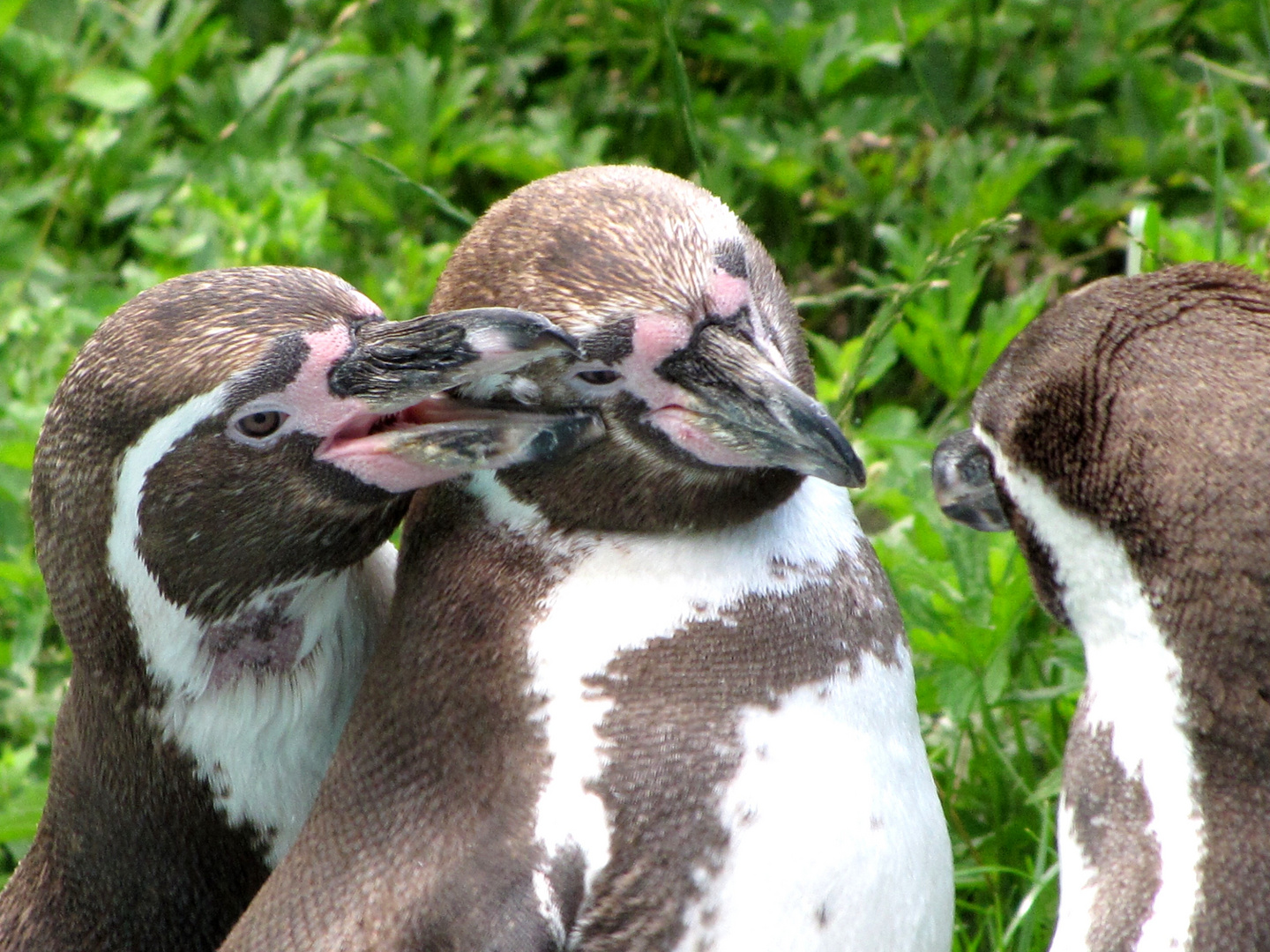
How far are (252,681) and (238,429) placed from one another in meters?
0.25

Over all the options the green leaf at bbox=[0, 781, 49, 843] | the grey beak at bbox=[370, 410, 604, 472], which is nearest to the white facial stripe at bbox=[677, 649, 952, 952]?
the grey beak at bbox=[370, 410, 604, 472]

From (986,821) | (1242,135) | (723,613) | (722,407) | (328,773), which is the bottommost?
(986,821)

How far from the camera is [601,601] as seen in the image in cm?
154

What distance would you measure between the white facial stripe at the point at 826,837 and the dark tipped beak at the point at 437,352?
362 mm

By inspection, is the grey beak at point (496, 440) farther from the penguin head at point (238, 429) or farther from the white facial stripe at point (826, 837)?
the white facial stripe at point (826, 837)

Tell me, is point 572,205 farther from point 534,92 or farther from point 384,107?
point 534,92

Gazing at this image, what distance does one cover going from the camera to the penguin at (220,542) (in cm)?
148

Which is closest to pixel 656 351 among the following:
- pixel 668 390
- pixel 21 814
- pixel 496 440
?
pixel 668 390

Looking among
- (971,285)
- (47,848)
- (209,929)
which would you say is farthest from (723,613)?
(971,285)

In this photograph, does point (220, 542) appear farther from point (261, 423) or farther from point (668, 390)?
point (668, 390)

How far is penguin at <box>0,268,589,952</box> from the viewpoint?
148cm

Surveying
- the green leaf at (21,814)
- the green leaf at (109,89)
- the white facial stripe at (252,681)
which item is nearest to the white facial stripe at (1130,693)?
the white facial stripe at (252,681)

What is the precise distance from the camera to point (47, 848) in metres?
1.74

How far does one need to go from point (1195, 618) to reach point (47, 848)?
42.5 inches
